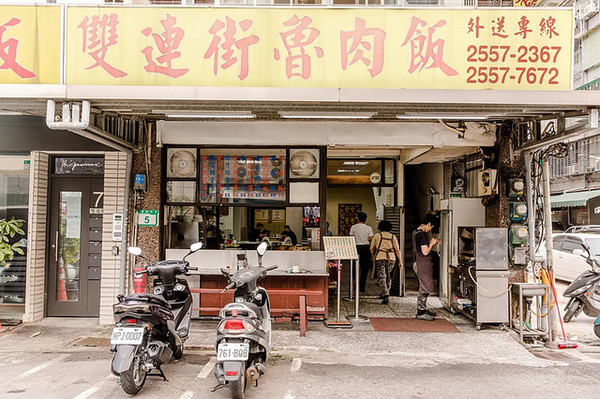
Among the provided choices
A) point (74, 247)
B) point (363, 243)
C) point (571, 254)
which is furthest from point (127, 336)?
point (571, 254)

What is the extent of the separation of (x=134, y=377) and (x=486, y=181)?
22.0ft

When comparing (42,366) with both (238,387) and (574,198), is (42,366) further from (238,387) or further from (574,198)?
(574,198)

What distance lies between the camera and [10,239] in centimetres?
929

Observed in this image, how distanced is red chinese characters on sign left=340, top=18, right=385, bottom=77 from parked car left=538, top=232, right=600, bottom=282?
10.8 metres

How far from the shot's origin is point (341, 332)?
7.96 metres

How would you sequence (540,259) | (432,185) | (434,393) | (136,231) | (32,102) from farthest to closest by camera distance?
(432,185) → (136,231) → (540,259) → (32,102) → (434,393)

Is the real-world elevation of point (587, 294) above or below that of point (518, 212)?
below

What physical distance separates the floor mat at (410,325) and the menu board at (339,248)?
128 cm

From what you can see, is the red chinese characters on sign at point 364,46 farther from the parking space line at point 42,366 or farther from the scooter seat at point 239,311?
the parking space line at point 42,366

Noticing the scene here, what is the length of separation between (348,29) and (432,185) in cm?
654

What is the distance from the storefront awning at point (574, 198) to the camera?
2527 centimetres

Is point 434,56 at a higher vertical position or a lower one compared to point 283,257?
higher

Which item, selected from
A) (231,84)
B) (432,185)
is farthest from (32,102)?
(432,185)

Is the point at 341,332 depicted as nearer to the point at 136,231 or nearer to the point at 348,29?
the point at 136,231
